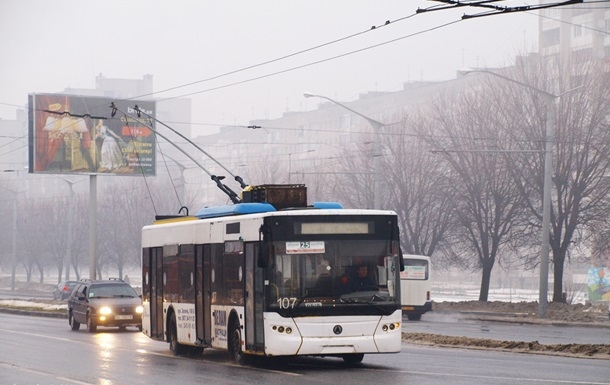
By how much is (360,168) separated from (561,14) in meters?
47.2

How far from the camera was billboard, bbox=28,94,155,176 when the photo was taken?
2035 inches

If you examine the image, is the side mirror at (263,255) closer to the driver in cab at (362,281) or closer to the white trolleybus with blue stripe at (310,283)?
the white trolleybus with blue stripe at (310,283)

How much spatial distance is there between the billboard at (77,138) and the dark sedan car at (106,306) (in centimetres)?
1450

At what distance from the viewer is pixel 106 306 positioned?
35.9m

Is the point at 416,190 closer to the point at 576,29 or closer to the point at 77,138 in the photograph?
the point at 77,138

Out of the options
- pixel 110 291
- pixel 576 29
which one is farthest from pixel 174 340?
pixel 576 29

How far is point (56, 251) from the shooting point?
352 feet

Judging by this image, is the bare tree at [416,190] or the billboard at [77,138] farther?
the bare tree at [416,190]

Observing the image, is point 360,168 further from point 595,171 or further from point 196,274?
point 196,274

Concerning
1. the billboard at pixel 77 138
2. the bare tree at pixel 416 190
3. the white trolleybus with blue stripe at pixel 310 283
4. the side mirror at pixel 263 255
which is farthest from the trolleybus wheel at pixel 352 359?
the bare tree at pixel 416 190

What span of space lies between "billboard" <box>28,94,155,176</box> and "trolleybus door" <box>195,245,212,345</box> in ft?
95.3

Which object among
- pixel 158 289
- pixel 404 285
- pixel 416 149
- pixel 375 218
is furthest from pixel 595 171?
pixel 375 218

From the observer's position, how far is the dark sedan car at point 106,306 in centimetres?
3584

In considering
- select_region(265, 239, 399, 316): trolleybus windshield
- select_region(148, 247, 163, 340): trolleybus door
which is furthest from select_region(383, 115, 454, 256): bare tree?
select_region(265, 239, 399, 316): trolleybus windshield
